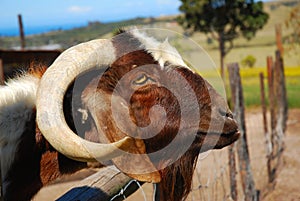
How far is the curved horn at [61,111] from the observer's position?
2365 mm

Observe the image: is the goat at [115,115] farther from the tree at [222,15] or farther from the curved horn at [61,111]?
the tree at [222,15]

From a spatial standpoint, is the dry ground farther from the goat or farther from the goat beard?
the goat

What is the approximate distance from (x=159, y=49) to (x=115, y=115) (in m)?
0.55

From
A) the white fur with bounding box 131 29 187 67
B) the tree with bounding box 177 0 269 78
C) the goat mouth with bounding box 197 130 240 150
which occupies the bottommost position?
the tree with bounding box 177 0 269 78

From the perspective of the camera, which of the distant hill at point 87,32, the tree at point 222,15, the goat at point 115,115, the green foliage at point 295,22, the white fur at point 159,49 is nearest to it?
the goat at point 115,115

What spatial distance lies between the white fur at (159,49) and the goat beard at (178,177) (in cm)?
57

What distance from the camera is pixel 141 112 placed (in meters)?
2.82

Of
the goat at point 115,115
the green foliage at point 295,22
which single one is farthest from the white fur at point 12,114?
the green foliage at point 295,22

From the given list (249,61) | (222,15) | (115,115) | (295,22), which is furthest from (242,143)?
(249,61)

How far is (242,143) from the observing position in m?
6.16

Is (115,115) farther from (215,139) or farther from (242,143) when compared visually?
(242,143)

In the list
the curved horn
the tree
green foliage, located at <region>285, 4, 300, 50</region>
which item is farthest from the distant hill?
green foliage, located at <region>285, 4, 300, 50</region>

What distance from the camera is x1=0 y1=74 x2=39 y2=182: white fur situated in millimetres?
2561

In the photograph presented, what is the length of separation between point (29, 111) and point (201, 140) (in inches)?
43.5
